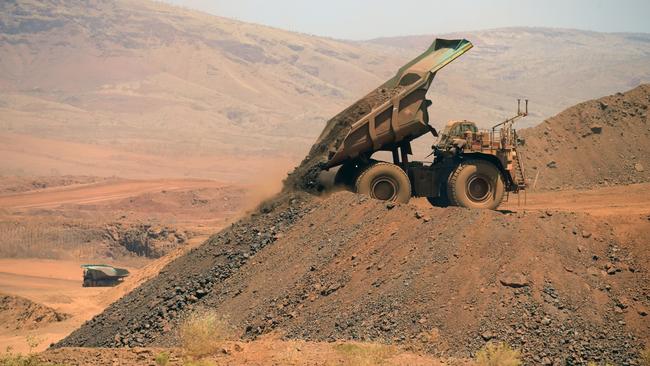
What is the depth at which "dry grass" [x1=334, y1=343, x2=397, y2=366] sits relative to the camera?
45.4 feet

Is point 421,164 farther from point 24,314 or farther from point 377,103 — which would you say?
point 24,314

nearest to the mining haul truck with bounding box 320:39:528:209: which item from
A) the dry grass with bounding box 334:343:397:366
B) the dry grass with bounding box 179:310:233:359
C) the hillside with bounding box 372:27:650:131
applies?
the dry grass with bounding box 179:310:233:359

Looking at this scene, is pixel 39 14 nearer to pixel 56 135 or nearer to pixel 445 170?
pixel 56 135

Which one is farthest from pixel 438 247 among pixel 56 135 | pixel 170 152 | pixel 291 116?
pixel 291 116

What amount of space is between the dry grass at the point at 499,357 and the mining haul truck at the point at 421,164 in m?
6.90

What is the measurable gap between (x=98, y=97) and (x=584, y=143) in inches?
3561

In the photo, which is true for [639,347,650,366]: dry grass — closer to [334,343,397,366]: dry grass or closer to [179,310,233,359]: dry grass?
[334,343,397,366]: dry grass

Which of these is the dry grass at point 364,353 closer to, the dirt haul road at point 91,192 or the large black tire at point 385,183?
the large black tire at point 385,183

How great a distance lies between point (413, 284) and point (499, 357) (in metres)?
3.22

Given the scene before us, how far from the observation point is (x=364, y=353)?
14.2m

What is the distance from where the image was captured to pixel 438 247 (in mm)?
17234

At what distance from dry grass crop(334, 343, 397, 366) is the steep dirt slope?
0.62m

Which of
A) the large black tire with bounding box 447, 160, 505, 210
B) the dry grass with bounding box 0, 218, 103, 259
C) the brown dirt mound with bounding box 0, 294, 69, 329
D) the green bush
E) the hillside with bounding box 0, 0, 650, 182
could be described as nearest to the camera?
the green bush

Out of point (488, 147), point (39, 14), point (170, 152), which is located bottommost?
point (170, 152)
